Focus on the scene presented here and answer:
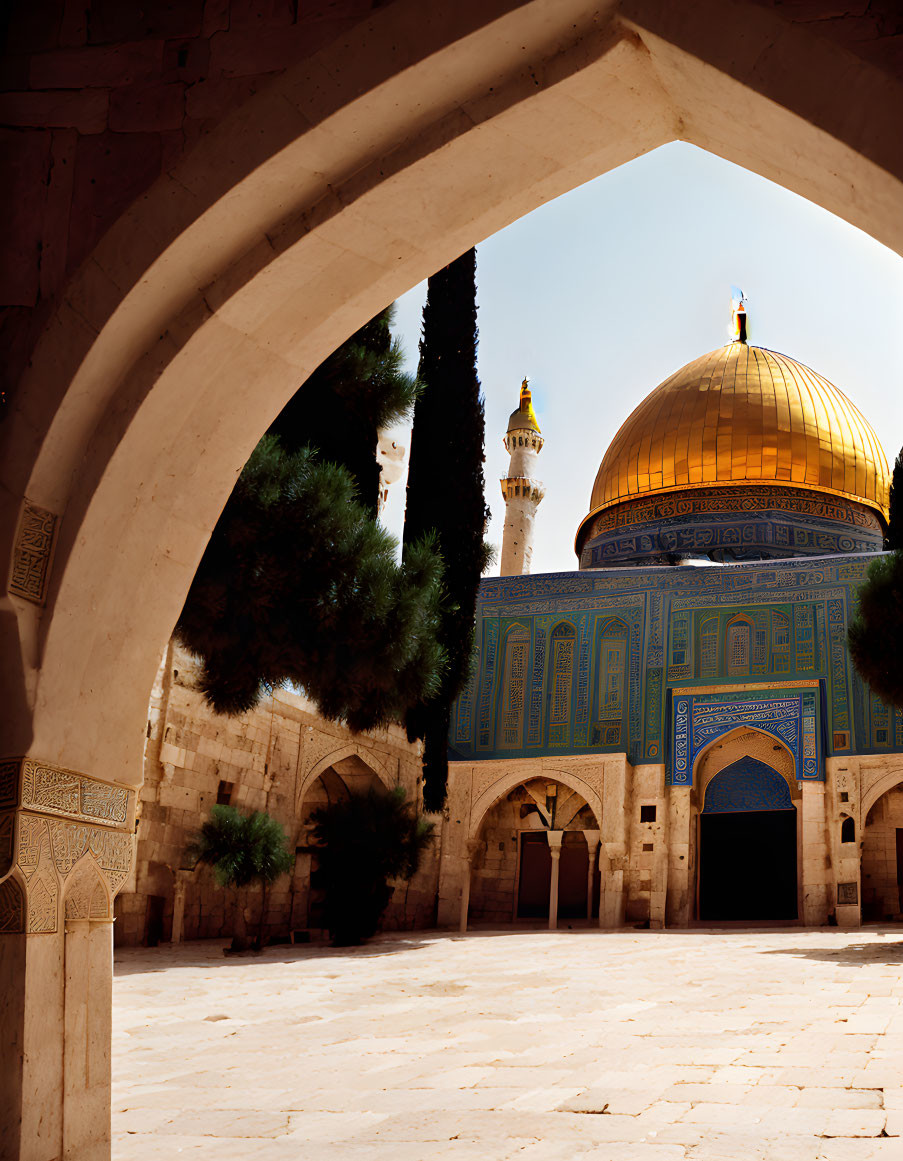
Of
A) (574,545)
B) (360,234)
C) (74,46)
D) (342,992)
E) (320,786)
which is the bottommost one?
(342,992)

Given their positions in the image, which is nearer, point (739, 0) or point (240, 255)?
point (739, 0)

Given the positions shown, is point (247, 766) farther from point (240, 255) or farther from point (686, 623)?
point (240, 255)

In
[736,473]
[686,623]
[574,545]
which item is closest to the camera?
[686,623]

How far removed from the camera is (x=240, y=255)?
2619 mm

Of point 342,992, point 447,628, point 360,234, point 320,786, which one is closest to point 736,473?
point 447,628

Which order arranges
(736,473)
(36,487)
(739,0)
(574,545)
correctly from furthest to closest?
(574,545) < (736,473) < (36,487) < (739,0)

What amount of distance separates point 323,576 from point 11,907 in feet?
25.1

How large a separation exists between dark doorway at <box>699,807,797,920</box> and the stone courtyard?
10.1 m

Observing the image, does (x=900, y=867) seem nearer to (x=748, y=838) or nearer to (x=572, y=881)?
(x=748, y=838)

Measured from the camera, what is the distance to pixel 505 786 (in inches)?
703

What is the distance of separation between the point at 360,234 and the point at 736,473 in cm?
2123

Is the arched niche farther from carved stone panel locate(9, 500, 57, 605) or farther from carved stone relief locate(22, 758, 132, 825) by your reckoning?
carved stone panel locate(9, 500, 57, 605)

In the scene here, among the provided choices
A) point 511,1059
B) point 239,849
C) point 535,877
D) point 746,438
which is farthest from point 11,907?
point 746,438

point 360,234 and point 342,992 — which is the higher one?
point 360,234
